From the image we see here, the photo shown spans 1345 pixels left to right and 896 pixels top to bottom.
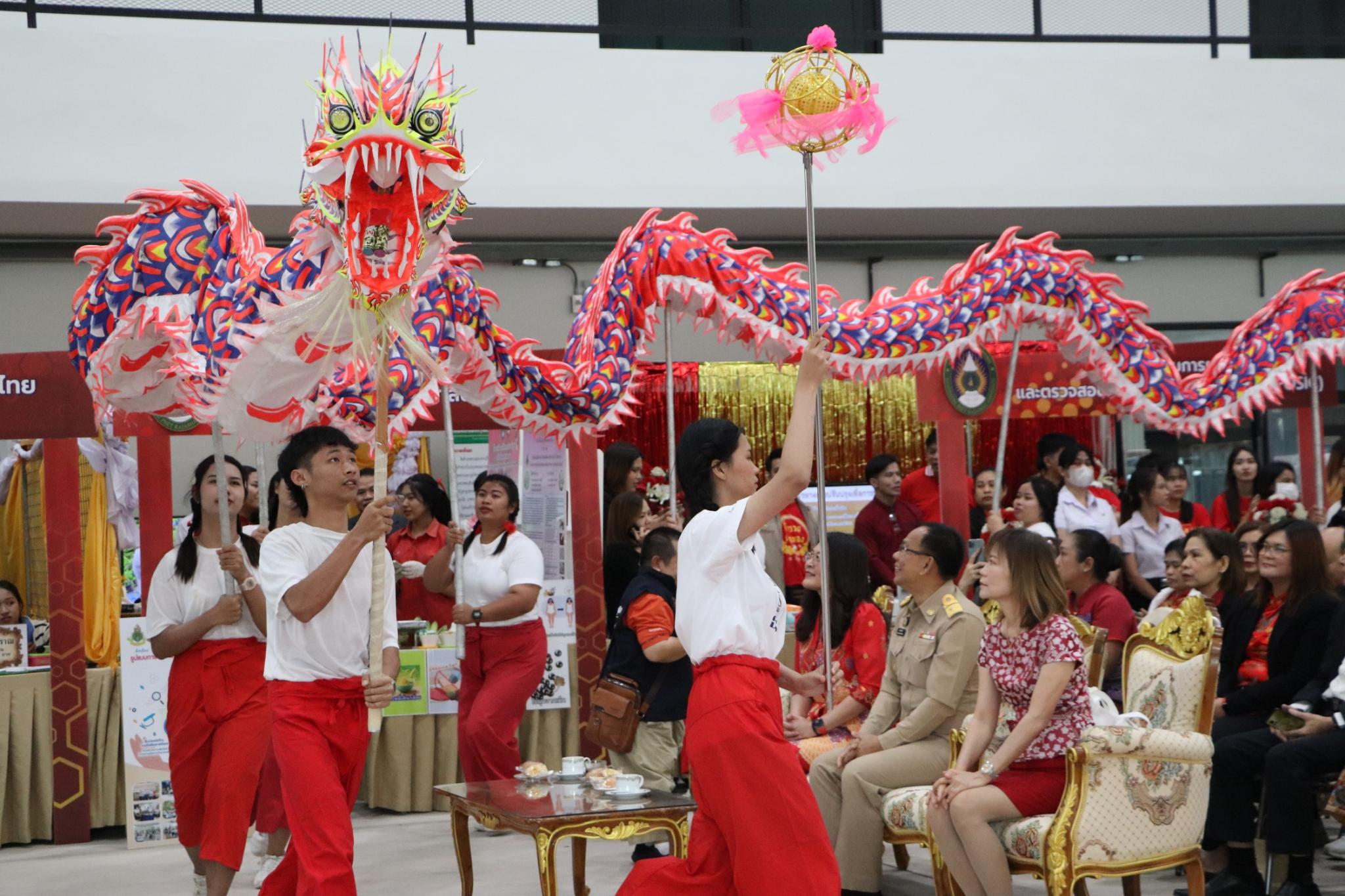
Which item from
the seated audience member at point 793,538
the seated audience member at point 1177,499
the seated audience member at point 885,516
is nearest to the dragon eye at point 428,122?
the seated audience member at point 793,538

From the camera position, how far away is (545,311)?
9031 mm

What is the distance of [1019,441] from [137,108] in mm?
5298

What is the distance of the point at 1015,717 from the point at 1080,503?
10.8 feet

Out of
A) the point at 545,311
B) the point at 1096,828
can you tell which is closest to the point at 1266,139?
the point at 545,311

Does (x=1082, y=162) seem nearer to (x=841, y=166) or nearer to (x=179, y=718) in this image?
(x=841, y=166)

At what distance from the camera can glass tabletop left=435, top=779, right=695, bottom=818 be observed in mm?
3922

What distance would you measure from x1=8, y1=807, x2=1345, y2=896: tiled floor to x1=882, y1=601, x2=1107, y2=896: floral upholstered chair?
52 centimetres

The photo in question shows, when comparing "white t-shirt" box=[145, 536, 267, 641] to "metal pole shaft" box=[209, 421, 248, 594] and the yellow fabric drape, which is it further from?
the yellow fabric drape

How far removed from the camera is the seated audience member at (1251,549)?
15.6 ft

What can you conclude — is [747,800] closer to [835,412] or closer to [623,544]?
[623,544]

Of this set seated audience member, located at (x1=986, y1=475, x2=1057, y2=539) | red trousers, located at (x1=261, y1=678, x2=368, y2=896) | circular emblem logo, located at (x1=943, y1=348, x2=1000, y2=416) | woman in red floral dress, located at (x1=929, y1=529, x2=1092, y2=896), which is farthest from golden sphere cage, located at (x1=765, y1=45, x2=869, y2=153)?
seated audience member, located at (x1=986, y1=475, x2=1057, y2=539)

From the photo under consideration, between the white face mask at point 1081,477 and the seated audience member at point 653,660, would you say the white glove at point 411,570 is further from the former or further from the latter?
the white face mask at point 1081,477

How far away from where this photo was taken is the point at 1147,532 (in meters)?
7.04

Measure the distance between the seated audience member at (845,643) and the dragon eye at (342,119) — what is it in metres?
2.09
